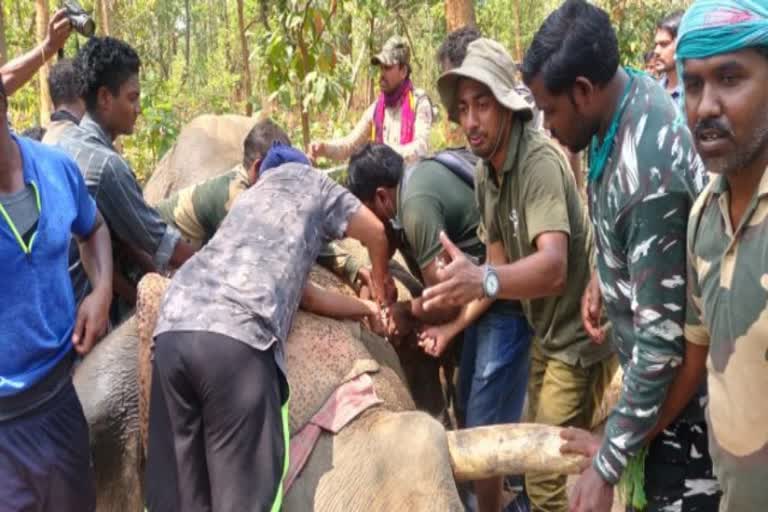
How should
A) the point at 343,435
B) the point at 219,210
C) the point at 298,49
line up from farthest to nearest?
the point at 298,49 → the point at 219,210 → the point at 343,435

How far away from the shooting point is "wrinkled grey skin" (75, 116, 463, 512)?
327 cm

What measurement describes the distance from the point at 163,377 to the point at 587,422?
1826mm

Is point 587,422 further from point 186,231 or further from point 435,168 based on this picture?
point 186,231

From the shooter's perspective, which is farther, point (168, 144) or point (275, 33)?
point (168, 144)

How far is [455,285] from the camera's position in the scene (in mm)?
2791

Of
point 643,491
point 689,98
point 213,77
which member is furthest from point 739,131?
point 213,77

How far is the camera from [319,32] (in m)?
7.66

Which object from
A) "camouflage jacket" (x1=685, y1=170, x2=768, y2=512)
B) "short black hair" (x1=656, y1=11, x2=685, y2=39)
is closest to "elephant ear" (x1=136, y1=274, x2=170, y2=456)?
"camouflage jacket" (x1=685, y1=170, x2=768, y2=512)

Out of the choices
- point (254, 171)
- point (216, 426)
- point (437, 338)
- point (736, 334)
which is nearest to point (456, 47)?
point (254, 171)

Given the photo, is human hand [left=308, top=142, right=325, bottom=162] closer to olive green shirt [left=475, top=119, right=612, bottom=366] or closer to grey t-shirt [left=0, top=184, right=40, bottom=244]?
olive green shirt [left=475, top=119, right=612, bottom=366]

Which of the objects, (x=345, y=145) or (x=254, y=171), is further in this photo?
(x=345, y=145)

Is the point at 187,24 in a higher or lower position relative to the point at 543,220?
lower

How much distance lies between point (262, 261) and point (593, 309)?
4.17 ft

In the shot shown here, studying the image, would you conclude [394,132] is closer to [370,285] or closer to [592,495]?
[370,285]
